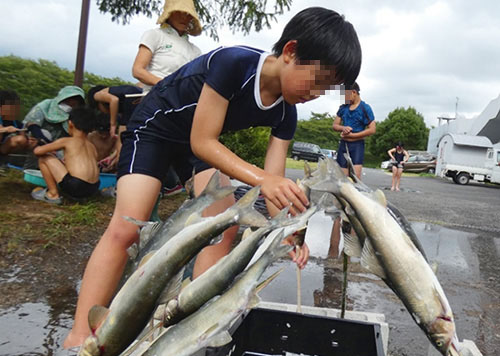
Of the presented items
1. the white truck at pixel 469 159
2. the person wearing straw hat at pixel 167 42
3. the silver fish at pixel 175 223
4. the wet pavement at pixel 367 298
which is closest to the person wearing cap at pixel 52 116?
the person wearing straw hat at pixel 167 42

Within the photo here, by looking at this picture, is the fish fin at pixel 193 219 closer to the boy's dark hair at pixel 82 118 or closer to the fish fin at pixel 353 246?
the fish fin at pixel 353 246

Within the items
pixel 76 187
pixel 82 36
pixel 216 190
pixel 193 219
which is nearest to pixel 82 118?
pixel 76 187

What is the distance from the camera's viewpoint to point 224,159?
5.57 ft

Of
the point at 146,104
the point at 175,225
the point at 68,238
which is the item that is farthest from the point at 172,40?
the point at 175,225

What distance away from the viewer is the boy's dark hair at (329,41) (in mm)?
1622

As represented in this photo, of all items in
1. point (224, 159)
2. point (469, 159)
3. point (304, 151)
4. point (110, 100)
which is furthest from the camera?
point (304, 151)

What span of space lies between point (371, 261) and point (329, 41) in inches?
34.6

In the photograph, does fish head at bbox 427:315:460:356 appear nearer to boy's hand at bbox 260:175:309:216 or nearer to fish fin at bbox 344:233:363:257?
fish fin at bbox 344:233:363:257

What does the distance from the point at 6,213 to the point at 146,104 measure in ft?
10.7

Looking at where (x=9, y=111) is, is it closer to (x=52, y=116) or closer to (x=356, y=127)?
(x=52, y=116)

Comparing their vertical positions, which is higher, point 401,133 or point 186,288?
point 401,133

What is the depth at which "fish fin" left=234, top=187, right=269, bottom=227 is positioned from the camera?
1.35m

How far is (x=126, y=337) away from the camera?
134 centimetres

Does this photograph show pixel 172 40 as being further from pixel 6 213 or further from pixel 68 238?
pixel 6 213
